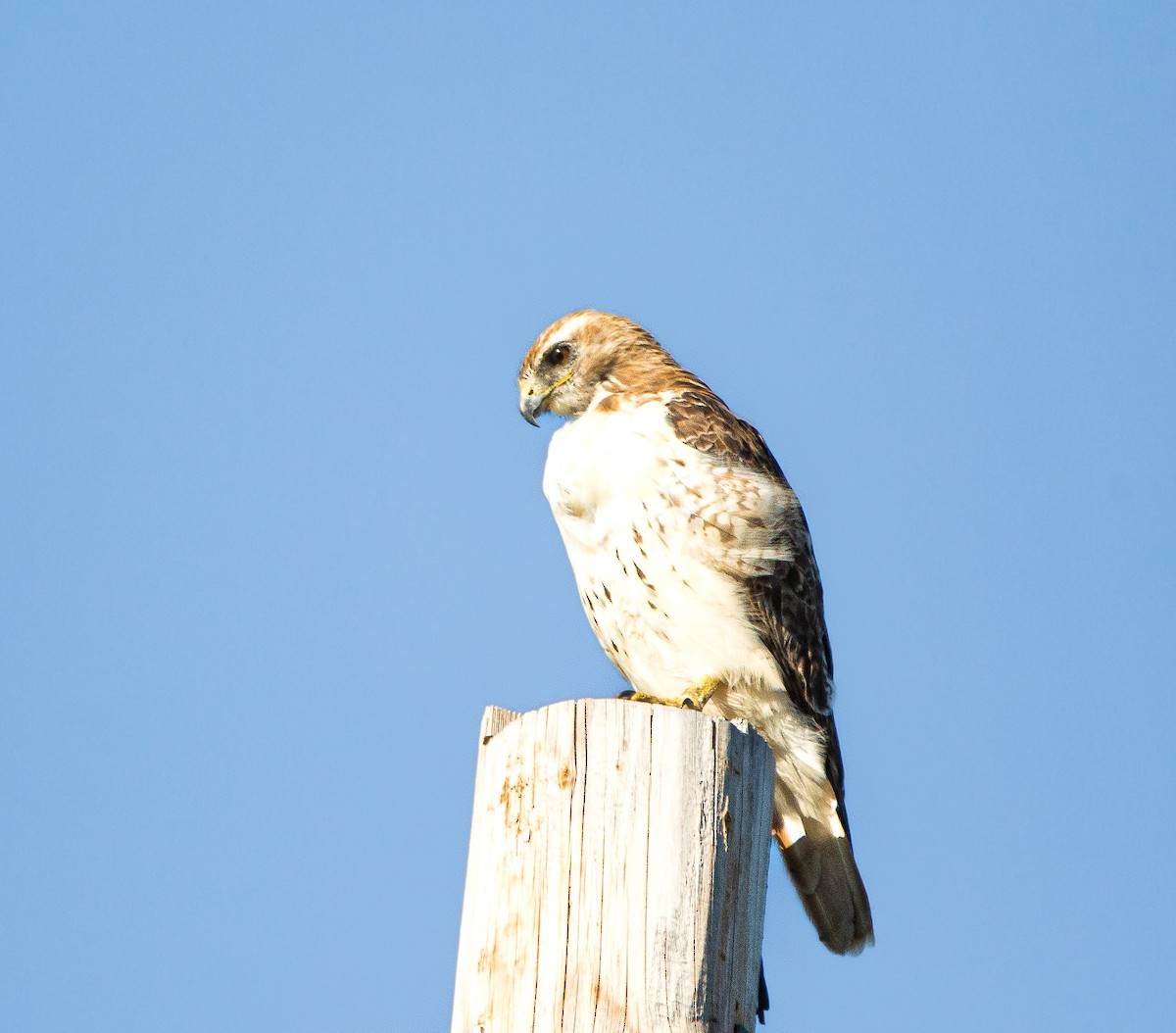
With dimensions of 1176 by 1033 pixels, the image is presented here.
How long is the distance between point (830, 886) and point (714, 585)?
1004mm

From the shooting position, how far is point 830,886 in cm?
451

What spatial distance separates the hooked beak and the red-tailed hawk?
1.19 ft

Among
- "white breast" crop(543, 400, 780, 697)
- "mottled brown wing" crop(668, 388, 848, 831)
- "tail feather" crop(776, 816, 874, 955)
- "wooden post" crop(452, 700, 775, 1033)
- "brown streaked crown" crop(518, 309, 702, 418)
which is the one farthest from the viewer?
"brown streaked crown" crop(518, 309, 702, 418)

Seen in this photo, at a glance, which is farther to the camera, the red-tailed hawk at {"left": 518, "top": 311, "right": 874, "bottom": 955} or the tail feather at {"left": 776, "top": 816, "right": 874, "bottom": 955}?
the red-tailed hawk at {"left": 518, "top": 311, "right": 874, "bottom": 955}

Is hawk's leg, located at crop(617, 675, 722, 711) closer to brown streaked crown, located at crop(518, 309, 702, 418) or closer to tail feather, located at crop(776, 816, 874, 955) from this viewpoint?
tail feather, located at crop(776, 816, 874, 955)

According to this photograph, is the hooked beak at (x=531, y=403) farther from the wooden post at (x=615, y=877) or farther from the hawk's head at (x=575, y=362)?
the wooden post at (x=615, y=877)

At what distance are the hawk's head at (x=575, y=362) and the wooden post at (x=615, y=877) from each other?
8.43ft

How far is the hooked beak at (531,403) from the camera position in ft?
17.6

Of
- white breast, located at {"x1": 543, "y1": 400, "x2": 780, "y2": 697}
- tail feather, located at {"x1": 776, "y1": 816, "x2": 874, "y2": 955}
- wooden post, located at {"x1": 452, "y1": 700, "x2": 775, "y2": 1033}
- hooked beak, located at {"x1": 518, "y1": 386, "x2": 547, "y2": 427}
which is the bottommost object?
wooden post, located at {"x1": 452, "y1": 700, "x2": 775, "y2": 1033}

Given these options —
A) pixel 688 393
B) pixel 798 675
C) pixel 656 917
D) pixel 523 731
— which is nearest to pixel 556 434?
pixel 688 393

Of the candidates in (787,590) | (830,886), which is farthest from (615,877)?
(787,590)

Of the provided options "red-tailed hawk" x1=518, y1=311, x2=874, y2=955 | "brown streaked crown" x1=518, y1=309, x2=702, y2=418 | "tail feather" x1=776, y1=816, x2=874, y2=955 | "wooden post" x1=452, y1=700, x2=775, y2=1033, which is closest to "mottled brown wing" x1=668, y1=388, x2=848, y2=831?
"red-tailed hawk" x1=518, y1=311, x2=874, y2=955

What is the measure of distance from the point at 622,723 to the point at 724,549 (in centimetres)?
179

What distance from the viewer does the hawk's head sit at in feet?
17.4
